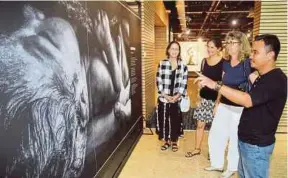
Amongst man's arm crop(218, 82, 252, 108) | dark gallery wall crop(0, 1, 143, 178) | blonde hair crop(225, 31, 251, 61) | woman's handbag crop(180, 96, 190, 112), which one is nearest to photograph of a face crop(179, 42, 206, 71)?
woman's handbag crop(180, 96, 190, 112)

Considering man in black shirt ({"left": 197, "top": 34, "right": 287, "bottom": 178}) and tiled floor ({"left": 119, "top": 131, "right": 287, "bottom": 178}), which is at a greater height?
man in black shirt ({"left": 197, "top": 34, "right": 287, "bottom": 178})

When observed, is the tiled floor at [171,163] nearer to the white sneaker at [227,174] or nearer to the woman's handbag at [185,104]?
the white sneaker at [227,174]

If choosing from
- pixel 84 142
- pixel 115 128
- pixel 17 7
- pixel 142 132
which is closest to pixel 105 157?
pixel 115 128

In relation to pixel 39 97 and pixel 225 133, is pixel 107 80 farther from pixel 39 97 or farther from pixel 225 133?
pixel 225 133

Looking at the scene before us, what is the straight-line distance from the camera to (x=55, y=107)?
1866 millimetres

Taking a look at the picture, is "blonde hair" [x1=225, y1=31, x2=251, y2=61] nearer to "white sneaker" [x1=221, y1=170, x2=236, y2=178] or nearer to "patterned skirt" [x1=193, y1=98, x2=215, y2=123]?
"patterned skirt" [x1=193, y1=98, x2=215, y2=123]

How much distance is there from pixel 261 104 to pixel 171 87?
220 centimetres

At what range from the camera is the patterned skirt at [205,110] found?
12.5 feet

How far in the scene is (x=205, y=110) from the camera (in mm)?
3836

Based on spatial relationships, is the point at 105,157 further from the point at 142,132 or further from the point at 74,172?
the point at 142,132

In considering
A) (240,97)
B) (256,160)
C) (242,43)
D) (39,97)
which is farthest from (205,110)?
(39,97)

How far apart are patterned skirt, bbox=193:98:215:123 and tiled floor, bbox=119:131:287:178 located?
0.62 metres

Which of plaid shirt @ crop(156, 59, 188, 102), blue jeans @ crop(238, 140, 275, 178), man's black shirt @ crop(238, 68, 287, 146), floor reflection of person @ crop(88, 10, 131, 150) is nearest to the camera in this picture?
man's black shirt @ crop(238, 68, 287, 146)

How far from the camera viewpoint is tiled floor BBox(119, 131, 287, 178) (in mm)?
3566
